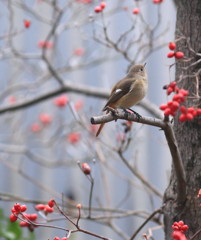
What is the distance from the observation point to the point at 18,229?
290cm

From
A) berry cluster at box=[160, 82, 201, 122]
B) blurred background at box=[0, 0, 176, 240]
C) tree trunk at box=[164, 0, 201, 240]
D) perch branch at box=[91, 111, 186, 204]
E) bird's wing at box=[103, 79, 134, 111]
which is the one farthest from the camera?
blurred background at box=[0, 0, 176, 240]

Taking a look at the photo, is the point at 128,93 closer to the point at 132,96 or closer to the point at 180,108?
the point at 132,96

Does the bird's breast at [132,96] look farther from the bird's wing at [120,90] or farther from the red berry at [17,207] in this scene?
the red berry at [17,207]

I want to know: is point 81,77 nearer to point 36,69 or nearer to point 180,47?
point 36,69

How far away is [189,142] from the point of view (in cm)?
188

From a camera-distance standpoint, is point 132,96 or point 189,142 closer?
point 189,142

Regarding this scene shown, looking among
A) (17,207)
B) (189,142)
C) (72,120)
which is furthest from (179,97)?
(72,120)

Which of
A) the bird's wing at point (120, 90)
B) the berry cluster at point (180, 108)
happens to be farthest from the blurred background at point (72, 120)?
the berry cluster at point (180, 108)

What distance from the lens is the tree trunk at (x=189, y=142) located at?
1.83m

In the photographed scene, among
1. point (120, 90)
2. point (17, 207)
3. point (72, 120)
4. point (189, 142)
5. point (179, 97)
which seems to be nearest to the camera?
point (179, 97)

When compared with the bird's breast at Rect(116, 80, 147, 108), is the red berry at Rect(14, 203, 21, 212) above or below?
below

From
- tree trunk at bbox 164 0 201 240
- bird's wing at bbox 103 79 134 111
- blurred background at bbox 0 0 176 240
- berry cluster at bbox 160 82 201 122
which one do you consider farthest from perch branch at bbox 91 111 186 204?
blurred background at bbox 0 0 176 240

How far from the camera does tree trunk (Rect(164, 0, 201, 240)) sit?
1.83 metres

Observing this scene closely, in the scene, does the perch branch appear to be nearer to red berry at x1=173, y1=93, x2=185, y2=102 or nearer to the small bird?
red berry at x1=173, y1=93, x2=185, y2=102
